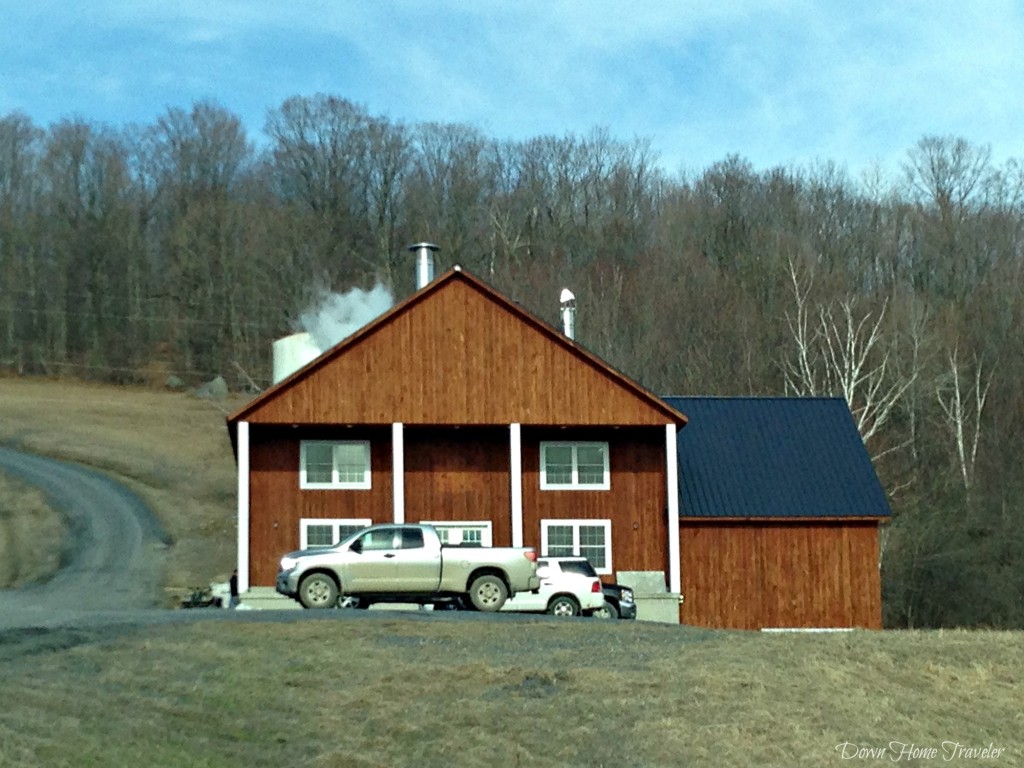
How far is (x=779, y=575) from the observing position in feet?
122

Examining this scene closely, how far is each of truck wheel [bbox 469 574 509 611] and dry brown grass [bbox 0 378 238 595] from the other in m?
20.7

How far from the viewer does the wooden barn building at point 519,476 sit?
117ft

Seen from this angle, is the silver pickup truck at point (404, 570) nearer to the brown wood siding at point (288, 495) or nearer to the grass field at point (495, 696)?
the grass field at point (495, 696)

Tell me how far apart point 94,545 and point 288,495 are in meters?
18.8

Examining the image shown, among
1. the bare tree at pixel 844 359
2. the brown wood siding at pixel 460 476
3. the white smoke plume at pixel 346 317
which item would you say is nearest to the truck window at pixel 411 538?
the brown wood siding at pixel 460 476

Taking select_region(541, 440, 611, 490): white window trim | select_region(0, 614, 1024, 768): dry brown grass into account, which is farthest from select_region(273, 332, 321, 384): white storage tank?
select_region(0, 614, 1024, 768): dry brown grass

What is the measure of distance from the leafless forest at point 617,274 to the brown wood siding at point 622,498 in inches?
538

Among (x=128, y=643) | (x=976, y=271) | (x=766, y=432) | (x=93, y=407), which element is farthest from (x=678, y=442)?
(x=93, y=407)

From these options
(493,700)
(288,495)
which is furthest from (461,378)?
(493,700)

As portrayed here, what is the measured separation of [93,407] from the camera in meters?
79.4

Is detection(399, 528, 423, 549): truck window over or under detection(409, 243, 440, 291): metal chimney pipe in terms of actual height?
under

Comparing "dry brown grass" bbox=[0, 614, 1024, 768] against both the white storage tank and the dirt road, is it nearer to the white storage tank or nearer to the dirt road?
the dirt road

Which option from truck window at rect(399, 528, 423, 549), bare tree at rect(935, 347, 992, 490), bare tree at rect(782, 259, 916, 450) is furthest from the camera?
bare tree at rect(935, 347, 992, 490)

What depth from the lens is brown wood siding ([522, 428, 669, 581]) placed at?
3675 centimetres
